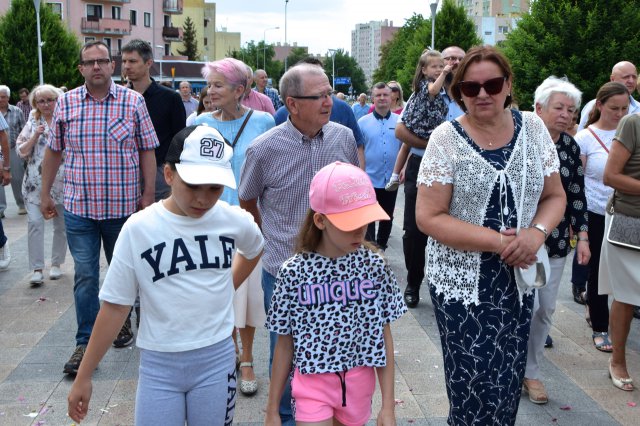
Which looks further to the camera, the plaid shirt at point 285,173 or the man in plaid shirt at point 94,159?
the man in plaid shirt at point 94,159

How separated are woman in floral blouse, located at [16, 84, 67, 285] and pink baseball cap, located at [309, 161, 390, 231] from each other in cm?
546

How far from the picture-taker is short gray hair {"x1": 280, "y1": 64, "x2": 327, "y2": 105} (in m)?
3.96

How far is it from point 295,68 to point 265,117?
1.21 m

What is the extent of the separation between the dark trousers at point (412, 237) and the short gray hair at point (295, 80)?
119 inches

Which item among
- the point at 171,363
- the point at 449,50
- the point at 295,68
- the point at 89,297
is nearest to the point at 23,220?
the point at 89,297

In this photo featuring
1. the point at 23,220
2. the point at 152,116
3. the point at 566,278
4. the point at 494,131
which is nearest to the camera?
the point at 494,131

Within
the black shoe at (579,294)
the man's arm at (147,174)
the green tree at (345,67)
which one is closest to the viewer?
the man's arm at (147,174)

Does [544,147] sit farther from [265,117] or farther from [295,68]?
[265,117]

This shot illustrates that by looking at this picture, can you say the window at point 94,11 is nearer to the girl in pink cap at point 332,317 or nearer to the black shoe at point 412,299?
the black shoe at point 412,299

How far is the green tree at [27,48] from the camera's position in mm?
38500

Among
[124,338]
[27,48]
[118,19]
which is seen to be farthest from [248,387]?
[118,19]

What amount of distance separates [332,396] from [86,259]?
2.88 meters

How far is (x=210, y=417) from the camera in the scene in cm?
298

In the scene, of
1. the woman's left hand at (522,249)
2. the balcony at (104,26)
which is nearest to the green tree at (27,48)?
the balcony at (104,26)
